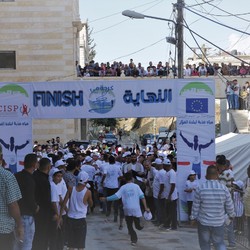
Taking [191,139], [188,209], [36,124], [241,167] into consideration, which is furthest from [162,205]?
[36,124]

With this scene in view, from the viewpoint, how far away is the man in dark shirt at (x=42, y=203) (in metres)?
10.4

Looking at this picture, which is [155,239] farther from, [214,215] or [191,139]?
[214,215]

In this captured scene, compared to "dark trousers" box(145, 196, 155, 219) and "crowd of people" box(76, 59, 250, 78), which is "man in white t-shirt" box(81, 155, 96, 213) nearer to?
"dark trousers" box(145, 196, 155, 219)

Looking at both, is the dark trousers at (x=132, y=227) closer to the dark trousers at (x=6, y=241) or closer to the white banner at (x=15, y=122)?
the white banner at (x=15, y=122)

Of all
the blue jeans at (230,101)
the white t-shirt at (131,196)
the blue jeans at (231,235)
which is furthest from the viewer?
the blue jeans at (230,101)

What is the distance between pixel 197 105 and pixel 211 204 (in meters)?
7.19

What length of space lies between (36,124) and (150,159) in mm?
25322

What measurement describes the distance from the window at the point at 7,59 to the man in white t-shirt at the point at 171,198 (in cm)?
2906

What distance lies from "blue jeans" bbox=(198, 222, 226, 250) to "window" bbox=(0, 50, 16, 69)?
35.3m

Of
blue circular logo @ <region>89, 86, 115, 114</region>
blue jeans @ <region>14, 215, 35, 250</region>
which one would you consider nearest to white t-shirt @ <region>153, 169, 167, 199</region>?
blue circular logo @ <region>89, 86, 115, 114</region>

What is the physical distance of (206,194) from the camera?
380 inches

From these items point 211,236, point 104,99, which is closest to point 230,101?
point 104,99

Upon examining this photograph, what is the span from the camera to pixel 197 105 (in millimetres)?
16594

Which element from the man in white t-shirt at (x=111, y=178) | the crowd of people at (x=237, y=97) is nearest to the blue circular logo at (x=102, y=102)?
the man in white t-shirt at (x=111, y=178)
